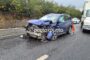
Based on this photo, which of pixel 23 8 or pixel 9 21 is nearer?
pixel 9 21

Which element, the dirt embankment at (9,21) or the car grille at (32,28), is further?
the dirt embankment at (9,21)

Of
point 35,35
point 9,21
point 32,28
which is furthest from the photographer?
point 9,21

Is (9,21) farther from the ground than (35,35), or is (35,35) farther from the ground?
(35,35)

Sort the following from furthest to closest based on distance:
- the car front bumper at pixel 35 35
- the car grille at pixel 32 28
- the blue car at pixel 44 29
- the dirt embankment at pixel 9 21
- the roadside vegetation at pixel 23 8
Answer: the roadside vegetation at pixel 23 8, the dirt embankment at pixel 9 21, the car grille at pixel 32 28, the blue car at pixel 44 29, the car front bumper at pixel 35 35

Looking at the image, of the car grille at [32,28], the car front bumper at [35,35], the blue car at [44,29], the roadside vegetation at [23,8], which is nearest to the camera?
the car front bumper at [35,35]

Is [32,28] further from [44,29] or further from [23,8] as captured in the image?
[23,8]

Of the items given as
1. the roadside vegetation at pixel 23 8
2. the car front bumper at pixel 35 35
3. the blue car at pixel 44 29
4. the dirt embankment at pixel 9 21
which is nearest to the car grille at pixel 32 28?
the blue car at pixel 44 29

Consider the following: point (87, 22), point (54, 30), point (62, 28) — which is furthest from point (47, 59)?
point (87, 22)

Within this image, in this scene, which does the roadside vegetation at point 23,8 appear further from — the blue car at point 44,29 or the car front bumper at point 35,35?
the car front bumper at point 35,35

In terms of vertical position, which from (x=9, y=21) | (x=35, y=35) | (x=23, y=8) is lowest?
(x=9, y=21)

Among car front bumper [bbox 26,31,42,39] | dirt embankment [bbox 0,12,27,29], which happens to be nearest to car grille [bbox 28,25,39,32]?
car front bumper [bbox 26,31,42,39]

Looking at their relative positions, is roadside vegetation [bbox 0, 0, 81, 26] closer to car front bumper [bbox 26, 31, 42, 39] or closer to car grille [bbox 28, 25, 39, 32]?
car grille [bbox 28, 25, 39, 32]

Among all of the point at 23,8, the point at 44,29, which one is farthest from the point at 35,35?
the point at 23,8

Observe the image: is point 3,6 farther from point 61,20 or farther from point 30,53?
point 30,53
